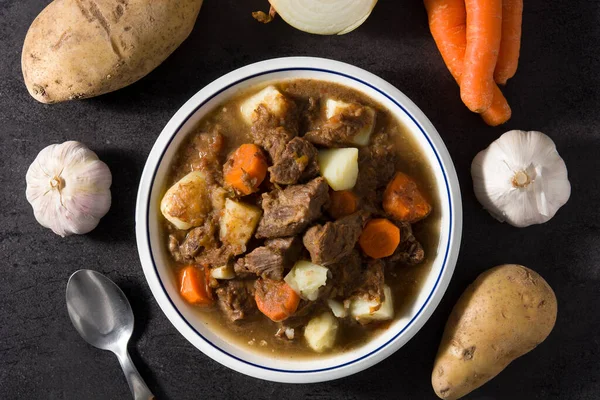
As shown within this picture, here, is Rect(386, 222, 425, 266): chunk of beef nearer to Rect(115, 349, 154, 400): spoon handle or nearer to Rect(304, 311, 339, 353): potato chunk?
Rect(304, 311, 339, 353): potato chunk

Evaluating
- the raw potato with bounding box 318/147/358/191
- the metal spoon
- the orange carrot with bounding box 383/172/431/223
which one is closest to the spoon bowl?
the metal spoon

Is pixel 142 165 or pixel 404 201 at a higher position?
pixel 142 165

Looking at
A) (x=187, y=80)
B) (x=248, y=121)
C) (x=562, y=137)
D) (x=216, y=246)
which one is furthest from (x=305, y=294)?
(x=562, y=137)

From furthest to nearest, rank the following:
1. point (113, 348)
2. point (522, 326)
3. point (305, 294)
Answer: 1. point (113, 348)
2. point (522, 326)
3. point (305, 294)

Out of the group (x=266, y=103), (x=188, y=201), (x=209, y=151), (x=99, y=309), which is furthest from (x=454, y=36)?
(x=99, y=309)

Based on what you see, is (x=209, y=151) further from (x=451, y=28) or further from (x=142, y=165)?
(x=451, y=28)

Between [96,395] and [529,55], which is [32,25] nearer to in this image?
[96,395]
